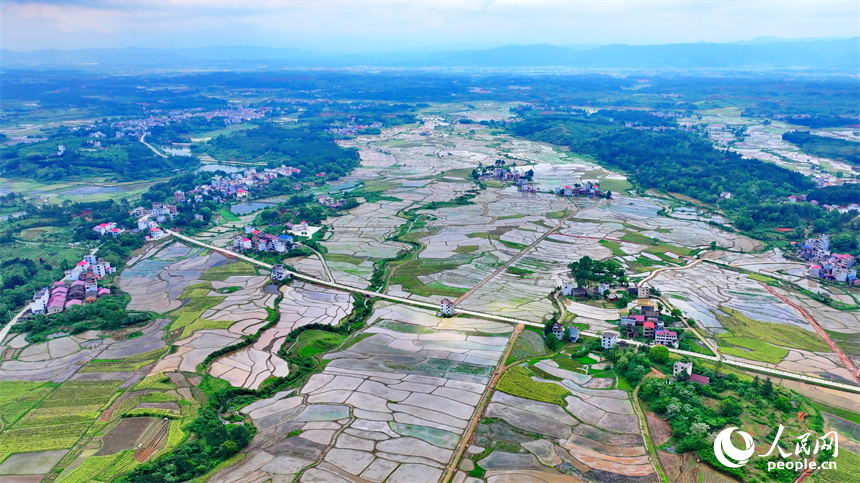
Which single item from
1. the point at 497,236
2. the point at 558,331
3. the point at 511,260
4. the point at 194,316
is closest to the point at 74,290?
the point at 194,316

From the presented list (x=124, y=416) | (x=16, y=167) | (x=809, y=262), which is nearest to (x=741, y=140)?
(x=809, y=262)

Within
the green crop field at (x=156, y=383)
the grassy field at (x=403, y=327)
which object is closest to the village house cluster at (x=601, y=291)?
the grassy field at (x=403, y=327)

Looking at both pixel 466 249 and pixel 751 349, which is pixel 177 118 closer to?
pixel 466 249

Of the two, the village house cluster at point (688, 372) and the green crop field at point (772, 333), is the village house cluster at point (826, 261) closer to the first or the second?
the green crop field at point (772, 333)

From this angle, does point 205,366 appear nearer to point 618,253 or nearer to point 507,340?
point 507,340

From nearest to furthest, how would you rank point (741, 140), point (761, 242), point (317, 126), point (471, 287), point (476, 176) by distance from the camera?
point (471, 287)
point (761, 242)
point (476, 176)
point (741, 140)
point (317, 126)

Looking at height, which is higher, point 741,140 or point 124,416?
point 741,140
